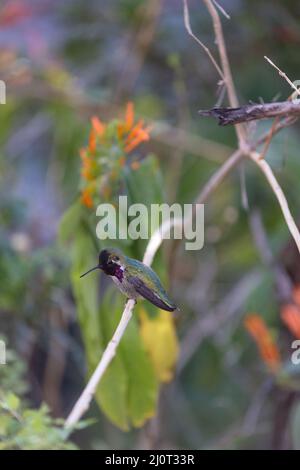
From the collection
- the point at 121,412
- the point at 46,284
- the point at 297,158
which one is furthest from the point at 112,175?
the point at 297,158

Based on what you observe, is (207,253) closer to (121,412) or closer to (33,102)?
(33,102)

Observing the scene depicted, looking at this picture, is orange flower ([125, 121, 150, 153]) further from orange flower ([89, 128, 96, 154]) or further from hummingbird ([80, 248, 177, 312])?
hummingbird ([80, 248, 177, 312])

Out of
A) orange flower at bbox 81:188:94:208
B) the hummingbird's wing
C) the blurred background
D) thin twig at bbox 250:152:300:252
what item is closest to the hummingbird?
the hummingbird's wing

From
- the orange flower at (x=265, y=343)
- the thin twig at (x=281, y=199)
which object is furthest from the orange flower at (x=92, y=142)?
the orange flower at (x=265, y=343)

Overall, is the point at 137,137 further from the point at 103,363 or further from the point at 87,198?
the point at 103,363

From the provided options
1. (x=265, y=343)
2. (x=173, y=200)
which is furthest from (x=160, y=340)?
(x=173, y=200)

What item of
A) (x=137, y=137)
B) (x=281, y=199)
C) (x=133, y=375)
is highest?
A: (x=137, y=137)
